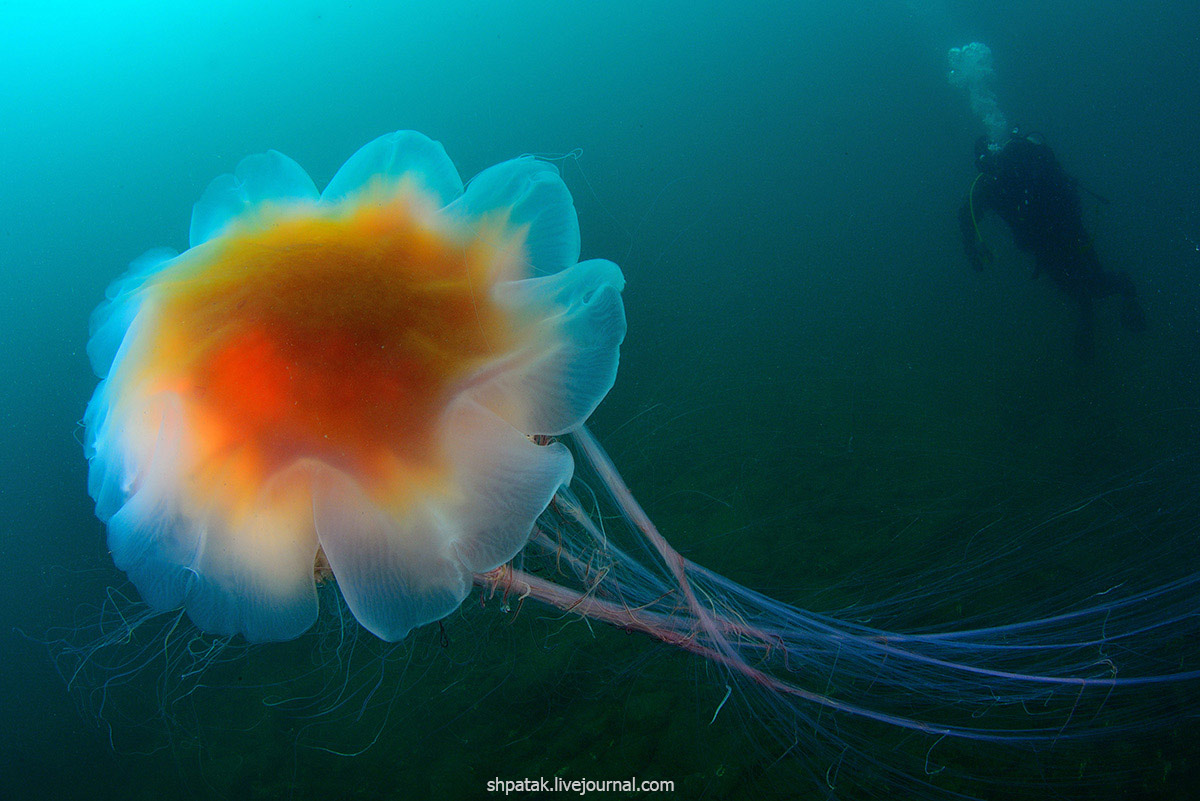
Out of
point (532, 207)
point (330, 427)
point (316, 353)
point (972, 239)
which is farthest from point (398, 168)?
point (972, 239)

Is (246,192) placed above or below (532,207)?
above

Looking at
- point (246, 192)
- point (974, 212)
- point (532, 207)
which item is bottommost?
point (974, 212)

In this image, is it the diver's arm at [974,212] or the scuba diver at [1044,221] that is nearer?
the scuba diver at [1044,221]

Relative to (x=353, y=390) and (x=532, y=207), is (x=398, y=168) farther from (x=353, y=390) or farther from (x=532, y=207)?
(x=353, y=390)

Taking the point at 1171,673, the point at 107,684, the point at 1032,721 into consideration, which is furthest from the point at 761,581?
the point at 107,684

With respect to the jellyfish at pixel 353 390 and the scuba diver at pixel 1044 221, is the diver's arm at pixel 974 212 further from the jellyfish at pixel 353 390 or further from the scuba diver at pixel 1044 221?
the jellyfish at pixel 353 390

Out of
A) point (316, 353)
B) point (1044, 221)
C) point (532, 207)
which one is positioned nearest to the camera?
point (316, 353)

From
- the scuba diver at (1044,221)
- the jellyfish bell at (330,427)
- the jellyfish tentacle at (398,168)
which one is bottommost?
the scuba diver at (1044,221)

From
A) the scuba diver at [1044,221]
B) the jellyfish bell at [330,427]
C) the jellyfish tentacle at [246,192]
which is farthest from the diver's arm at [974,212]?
the jellyfish tentacle at [246,192]

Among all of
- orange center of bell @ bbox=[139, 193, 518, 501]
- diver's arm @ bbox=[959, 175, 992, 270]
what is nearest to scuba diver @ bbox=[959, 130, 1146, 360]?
diver's arm @ bbox=[959, 175, 992, 270]
